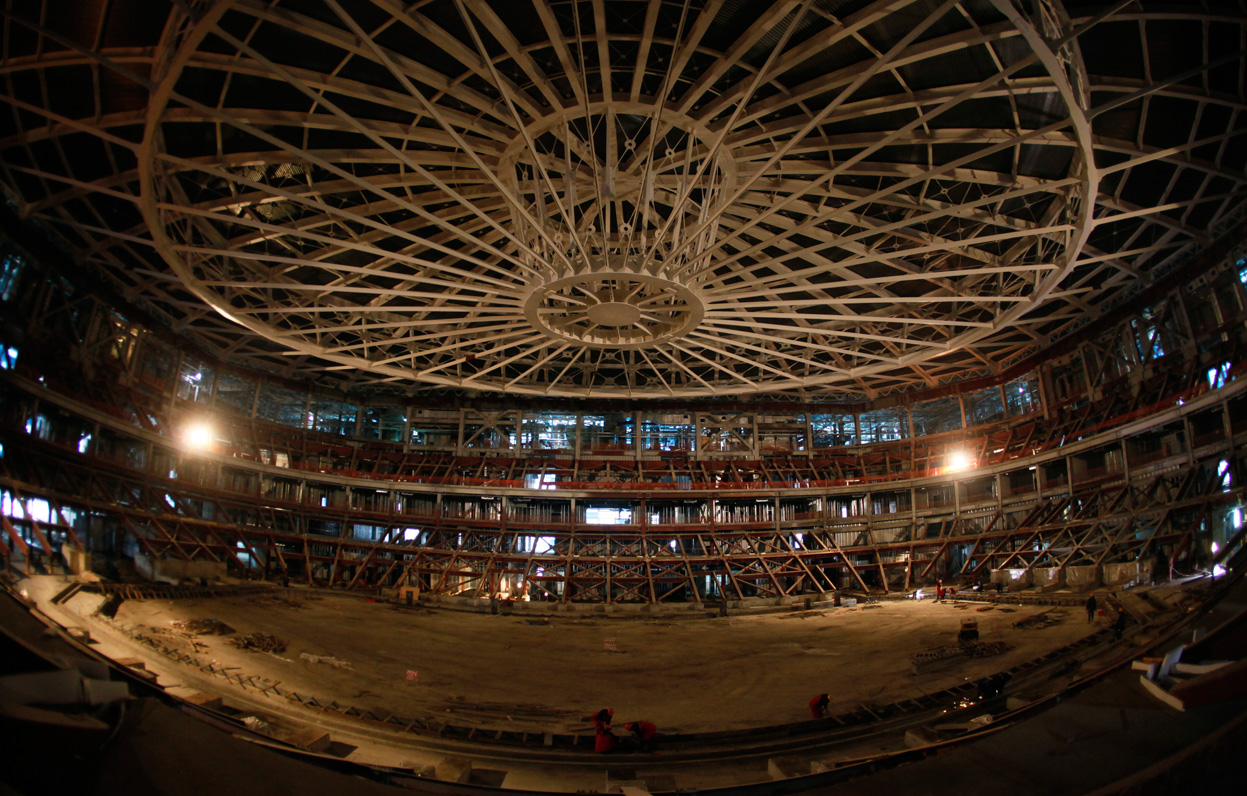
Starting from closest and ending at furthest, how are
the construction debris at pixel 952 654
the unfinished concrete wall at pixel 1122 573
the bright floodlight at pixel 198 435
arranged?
the construction debris at pixel 952 654 < the unfinished concrete wall at pixel 1122 573 < the bright floodlight at pixel 198 435

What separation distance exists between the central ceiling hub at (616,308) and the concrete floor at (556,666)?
14867mm

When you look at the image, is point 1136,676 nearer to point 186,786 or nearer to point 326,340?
point 186,786

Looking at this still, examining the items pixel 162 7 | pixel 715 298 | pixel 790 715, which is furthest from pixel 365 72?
pixel 790 715

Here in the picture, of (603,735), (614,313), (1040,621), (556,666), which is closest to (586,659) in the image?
(556,666)

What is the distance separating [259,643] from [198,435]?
27.7 metres

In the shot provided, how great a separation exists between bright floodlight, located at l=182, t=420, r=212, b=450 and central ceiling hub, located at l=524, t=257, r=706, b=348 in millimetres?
26614

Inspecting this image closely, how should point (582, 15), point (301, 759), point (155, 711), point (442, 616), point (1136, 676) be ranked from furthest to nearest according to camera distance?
point (442, 616) < point (582, 15) < point (301, 759) < point (1136, 676) < point (155, 711)

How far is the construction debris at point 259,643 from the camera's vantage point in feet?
71.4

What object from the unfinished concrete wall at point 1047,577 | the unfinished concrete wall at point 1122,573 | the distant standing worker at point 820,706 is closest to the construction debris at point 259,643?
the distant standing worker at point 820,706

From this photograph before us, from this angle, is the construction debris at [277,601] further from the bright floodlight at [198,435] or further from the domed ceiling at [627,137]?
the bright floodlight at [198,435]

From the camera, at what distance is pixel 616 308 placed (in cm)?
2973

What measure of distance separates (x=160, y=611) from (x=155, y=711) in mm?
21247

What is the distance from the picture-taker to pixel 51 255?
33.3 metres

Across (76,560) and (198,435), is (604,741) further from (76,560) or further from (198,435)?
(198,435)
